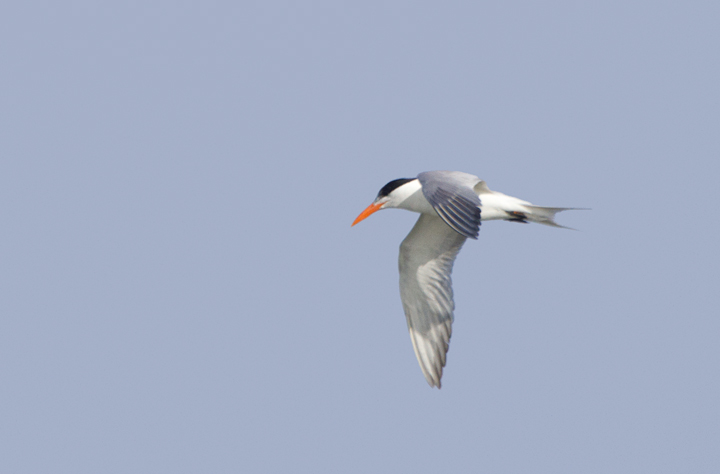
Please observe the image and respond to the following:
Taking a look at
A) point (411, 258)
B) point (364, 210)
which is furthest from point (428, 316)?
point (364, 210)

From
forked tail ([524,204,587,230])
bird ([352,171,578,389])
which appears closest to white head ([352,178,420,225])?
bird ([352,171,578,389])

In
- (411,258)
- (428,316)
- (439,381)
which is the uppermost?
(411,258)

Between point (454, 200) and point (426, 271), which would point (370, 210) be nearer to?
point (426, 271)

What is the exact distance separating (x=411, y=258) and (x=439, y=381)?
1.60 metres

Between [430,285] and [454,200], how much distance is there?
2.41 metres

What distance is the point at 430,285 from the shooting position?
1007cm

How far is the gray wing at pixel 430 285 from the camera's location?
998cm

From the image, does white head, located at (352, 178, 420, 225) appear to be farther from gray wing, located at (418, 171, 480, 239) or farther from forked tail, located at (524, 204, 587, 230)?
forked tail, located at (524, 204, 587, 230)

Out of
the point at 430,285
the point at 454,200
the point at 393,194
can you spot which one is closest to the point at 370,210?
the point at 393,194

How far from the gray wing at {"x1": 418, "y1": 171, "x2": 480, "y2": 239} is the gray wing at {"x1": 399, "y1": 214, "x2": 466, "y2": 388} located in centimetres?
142

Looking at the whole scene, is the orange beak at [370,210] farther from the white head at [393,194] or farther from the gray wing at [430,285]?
the gray wing at [430,285]

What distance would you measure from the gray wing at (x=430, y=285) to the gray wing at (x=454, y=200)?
1419mm

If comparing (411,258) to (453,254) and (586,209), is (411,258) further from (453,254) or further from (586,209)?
(586,209)

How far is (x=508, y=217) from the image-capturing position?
30.3 ft
